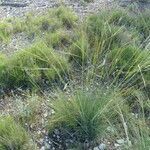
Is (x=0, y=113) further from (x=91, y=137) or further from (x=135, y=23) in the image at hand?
(x=135, y=23)

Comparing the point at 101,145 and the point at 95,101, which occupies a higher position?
the point at 95,101

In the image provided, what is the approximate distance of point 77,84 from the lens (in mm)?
3998

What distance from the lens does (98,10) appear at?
18.4 feet

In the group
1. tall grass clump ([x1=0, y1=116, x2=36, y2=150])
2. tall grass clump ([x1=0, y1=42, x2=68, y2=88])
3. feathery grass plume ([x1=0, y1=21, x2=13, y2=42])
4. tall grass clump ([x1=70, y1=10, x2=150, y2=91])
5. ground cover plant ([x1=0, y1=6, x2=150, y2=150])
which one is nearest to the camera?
tall grass clump ([x1=0, y1=116, x2=36, y2=150])

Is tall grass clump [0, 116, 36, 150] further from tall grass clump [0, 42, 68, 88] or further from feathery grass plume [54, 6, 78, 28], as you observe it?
feathery grass plume [54, 6, 78, 28]

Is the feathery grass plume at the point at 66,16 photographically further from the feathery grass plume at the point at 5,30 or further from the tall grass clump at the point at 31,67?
the tall grass clump at the point at 31,67

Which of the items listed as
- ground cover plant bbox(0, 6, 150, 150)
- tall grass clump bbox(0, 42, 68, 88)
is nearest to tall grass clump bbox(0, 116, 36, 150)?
ground cover plant bbox(0, 6, 150, 150)

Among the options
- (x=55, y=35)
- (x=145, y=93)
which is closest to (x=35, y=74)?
(x=55, y=35)

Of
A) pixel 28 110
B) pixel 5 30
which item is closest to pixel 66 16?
pixel 5 30

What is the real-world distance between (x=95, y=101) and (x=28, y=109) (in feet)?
2.38

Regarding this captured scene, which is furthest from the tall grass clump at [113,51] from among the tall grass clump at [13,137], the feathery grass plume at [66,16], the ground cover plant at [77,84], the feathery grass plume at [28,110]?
the tall grass clump at [13,137]

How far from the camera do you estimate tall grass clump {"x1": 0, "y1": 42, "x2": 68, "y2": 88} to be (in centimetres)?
423

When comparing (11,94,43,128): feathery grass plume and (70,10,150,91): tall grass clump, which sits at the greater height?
(70,10,150,91): tall grass clump

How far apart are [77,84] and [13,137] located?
0.98 m
